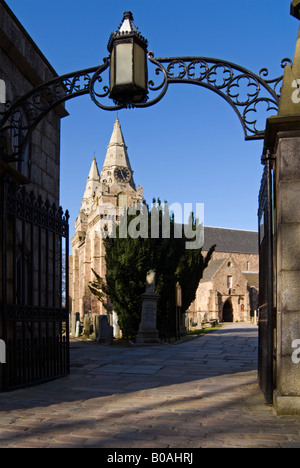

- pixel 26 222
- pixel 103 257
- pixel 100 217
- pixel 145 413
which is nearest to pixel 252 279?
pixel 100 217

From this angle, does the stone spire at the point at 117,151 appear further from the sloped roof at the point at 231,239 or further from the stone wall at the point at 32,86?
the stone wall at the point at 32,86

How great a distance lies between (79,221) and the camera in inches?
2995

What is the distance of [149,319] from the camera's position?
18609mm

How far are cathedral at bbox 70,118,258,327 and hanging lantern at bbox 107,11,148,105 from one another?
44172mm

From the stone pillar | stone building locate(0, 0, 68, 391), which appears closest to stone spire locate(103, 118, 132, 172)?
stone building locate(0, 0, 68, 391)

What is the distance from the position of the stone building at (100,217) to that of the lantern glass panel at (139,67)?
46.1 meters

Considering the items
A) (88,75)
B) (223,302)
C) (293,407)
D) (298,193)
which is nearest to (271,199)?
(298,193)

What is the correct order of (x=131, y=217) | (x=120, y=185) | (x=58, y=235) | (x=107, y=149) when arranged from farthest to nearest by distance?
(x=107, y=149), (x=120, y=185), (x=131, y=217), (x=58, y=235)

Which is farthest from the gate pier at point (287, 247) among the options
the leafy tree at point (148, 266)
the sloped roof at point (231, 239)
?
the sloped roof at point (231, 239)

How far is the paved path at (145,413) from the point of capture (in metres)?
3.94

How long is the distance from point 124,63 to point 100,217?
53.4 m

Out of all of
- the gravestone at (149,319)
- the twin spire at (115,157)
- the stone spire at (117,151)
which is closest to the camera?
the gravestone at (149,319)

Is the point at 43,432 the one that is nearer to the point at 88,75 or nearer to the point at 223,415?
the point at 223,415
